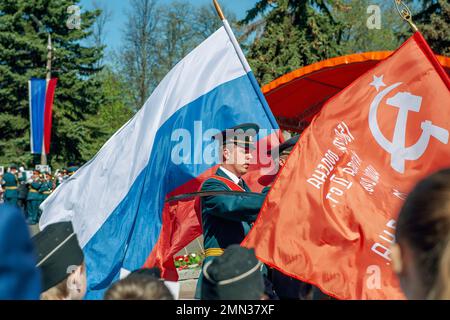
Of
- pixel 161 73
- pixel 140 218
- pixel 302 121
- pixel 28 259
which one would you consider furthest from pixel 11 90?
pixel 28 259

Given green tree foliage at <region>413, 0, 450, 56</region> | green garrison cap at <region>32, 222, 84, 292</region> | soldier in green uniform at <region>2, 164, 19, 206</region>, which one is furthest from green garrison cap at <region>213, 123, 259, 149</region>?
soldier in green uniform at <region>2, 164, 19, 206</region>

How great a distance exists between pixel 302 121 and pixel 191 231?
522 centimetres

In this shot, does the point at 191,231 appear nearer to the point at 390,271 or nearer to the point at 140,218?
the point at 140,218

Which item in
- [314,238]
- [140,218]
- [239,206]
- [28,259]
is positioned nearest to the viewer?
[28,259]

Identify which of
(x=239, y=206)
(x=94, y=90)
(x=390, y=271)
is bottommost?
(x=390, y=271)

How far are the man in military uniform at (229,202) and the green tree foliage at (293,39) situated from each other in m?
15.9

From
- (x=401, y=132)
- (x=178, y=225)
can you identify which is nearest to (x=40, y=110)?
(x=178, y=225)

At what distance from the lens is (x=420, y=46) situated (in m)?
4.15

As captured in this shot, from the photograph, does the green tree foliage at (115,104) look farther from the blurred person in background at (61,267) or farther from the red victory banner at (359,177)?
the blurred person in background at (61,267)

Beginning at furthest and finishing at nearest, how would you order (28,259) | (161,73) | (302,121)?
(161,73), (302,121), (28,259)

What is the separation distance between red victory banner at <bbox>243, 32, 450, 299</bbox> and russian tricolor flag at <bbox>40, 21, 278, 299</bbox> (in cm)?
92

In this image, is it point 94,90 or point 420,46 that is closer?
point 420,46

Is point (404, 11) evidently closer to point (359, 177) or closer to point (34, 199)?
point (359, 177)

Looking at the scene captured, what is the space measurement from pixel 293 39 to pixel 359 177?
17.4 m
